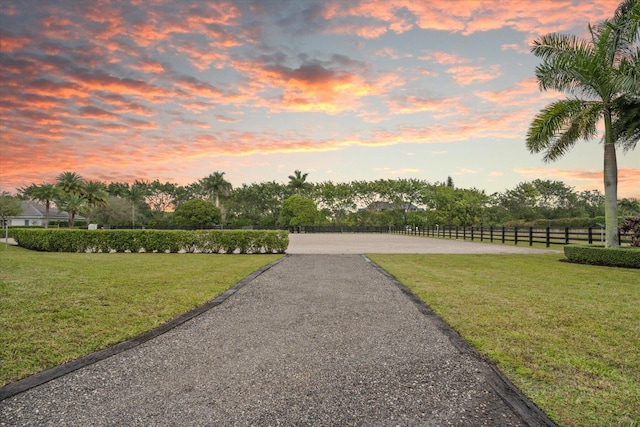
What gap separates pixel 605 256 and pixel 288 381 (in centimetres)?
1355

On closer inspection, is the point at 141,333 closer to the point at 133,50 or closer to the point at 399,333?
the point at 399,333

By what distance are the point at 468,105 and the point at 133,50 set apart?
54.4ft

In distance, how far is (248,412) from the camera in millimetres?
2609

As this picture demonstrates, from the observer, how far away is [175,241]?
17.1 meters

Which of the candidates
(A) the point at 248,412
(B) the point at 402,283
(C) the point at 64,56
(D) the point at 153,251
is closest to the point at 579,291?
(B) the point at 402,283

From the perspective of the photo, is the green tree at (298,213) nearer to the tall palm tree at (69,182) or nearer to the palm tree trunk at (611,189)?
the tall palm tree at (69,182)

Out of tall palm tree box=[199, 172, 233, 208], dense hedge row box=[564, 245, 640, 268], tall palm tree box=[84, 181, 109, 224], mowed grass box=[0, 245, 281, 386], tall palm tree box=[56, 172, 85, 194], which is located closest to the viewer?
mowed grass box=[0, 245, 281, 386]

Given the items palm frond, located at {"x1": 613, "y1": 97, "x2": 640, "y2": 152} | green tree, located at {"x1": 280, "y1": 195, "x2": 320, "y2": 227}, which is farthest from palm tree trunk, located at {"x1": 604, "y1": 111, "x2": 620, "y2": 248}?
green tree, located at {"x1": 280, "y1": 195, "x2": 320, "y2": 227}

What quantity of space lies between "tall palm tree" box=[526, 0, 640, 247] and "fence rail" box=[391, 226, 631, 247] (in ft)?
27.9

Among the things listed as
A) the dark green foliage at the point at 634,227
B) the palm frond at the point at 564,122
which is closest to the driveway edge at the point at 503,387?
the palm frond at the point at 564,122

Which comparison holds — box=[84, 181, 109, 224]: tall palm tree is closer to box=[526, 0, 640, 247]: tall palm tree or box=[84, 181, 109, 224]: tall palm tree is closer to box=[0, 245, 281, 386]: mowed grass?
box=[0, 245, 281, 386]: mowed grass

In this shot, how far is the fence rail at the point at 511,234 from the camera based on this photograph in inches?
872

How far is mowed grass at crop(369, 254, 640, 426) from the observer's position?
283 cm

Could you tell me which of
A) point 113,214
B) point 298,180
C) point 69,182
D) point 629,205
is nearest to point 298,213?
point 298,180
